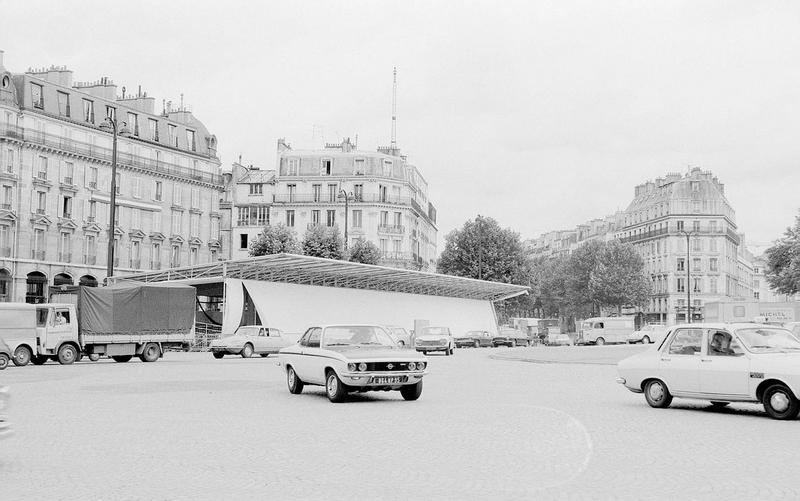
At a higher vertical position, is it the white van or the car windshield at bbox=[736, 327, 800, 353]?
the car windshield at bbox=[736, 327, 800, 353]

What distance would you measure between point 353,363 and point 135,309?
70.1ft

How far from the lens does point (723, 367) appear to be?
1532cm

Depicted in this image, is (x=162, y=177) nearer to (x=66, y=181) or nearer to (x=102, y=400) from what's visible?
(x=66, y=181)

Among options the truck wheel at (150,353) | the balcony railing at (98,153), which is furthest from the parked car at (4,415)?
the balcony railing at (98,153)

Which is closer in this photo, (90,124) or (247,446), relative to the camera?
(247,446)

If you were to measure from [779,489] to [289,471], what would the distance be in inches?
173

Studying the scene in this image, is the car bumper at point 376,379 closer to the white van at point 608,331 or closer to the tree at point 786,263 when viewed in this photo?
the tree at point 786,263

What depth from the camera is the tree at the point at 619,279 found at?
117250mm

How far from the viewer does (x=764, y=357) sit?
48.9ft

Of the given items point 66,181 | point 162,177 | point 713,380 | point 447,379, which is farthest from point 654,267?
point 713,380

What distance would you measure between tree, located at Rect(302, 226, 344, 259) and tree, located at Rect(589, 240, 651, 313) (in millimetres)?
48260

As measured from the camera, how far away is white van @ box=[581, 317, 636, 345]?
78062 millimetres

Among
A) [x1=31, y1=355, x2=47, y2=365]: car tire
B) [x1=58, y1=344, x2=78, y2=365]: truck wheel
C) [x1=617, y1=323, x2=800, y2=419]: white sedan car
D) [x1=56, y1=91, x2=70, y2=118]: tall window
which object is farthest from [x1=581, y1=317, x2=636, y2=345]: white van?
[x1=617, y1=323, x2=800, y2=419]: white sedan car

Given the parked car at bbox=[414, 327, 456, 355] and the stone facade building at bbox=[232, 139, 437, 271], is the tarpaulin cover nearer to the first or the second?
the parked car at bbox=[414, 327, 456, 355]
